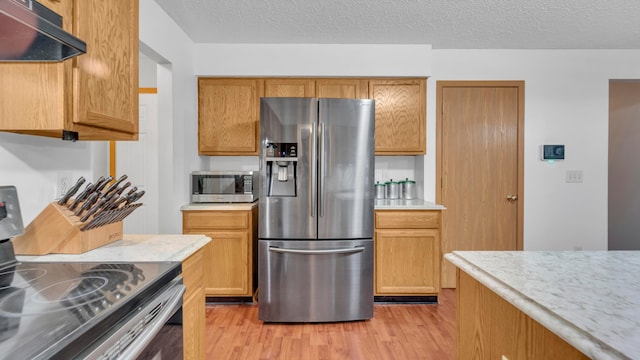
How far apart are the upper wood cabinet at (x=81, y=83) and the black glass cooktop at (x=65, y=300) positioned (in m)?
0.49

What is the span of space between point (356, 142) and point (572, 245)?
256cm

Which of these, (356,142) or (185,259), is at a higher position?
(356,142)

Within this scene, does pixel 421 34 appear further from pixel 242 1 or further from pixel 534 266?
pixel 534 266

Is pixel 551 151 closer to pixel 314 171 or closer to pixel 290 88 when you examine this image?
pixel 314 171

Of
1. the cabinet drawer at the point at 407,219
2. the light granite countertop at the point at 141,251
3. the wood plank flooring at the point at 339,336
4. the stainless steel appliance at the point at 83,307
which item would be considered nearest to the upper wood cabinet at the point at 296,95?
the cabinet drawer at the point at 407,219

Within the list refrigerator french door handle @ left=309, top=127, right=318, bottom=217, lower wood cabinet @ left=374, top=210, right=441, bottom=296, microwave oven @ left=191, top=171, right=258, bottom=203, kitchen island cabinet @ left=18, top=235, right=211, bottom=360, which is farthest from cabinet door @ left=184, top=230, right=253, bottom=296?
kitchen island cabinet @ left=18, top=235, right=211, bottom=360

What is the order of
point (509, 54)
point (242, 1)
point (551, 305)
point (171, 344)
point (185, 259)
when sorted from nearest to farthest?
point (551, 305) → point (171, 344) → point (185, 259) → point (242, 1) → point (509, 54)

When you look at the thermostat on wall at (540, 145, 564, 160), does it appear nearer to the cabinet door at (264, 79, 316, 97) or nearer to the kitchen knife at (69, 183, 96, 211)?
the cabinet door at (264, 79, 316, 97)

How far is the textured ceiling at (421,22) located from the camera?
2.46 metres

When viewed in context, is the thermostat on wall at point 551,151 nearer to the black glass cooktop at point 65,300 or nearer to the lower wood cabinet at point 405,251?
the lower wood cabinet at point 405,251

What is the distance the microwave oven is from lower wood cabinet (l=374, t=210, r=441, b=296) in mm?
1146

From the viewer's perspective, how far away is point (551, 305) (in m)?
0.73

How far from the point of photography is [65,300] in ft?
2.87

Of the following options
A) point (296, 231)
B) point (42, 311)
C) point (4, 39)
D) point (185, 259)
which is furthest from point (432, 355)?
point (4, 39)
